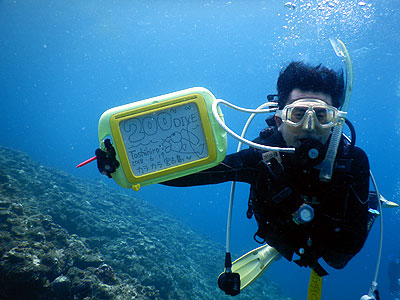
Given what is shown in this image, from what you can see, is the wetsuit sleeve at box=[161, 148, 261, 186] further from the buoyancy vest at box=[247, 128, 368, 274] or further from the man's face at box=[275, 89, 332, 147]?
the man's face at box=[275, 89, 332, 147]

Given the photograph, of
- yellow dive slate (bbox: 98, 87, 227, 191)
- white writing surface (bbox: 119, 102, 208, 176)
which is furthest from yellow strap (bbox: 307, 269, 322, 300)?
white writing surface (bbox: 119, 102, 208, 176)

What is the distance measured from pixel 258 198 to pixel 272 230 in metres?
0.42

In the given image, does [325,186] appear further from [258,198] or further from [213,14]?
[213,14]

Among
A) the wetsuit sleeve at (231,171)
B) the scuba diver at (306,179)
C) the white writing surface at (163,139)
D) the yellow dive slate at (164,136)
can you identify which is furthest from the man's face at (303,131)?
the white writing surface at (163,139)

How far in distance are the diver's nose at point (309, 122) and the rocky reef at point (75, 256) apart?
6.08 m

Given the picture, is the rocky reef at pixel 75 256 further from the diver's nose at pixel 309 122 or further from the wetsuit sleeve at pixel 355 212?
the diver's nose at pixel 309 122

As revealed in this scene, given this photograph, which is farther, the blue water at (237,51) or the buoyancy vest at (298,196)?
the blue water at (237,51)

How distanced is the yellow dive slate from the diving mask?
0.75 meters

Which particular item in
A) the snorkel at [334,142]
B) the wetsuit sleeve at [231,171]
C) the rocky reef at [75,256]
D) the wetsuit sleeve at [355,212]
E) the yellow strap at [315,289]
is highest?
the snorkel at [334,142]

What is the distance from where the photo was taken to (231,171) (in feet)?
8.02

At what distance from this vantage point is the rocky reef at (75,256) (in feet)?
16.6

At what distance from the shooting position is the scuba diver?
6.91 feet

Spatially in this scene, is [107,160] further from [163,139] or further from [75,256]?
[75,256]

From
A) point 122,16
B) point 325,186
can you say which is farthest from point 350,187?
point 122,16
